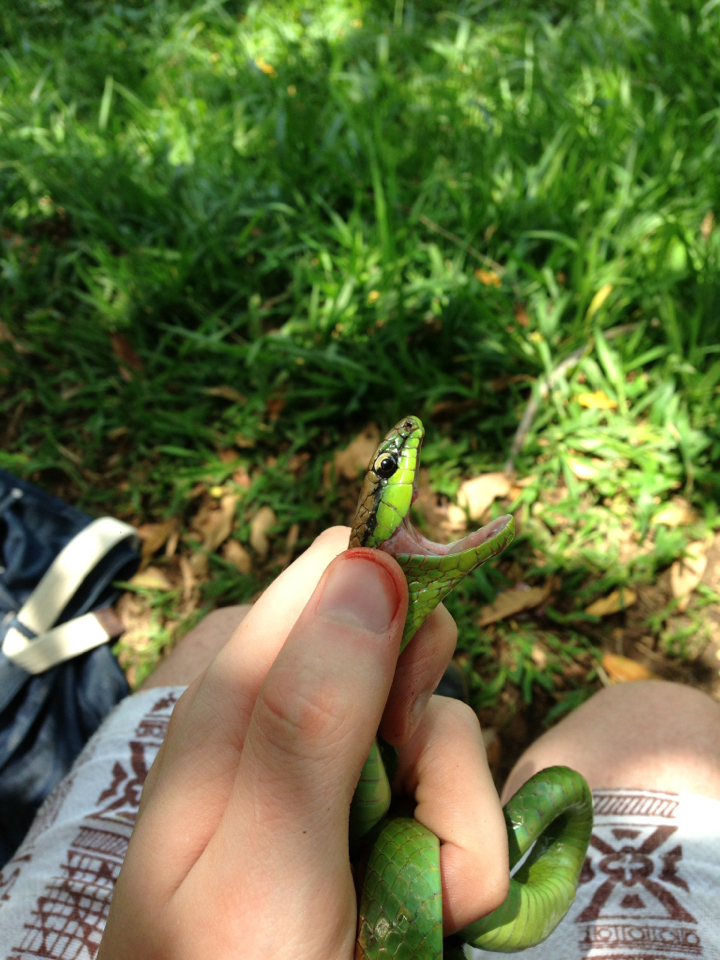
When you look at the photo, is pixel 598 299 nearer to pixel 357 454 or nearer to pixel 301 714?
pixel 357 454

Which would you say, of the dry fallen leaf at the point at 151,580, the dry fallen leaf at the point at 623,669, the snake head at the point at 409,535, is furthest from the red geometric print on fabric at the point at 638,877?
the dry fallen leaf at the point at 151,580

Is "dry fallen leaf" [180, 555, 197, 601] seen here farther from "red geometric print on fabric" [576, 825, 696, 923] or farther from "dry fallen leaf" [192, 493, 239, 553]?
"red geometric print on fabric" [576, 825, 696, 923]

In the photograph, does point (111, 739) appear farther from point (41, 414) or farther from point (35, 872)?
point (41, 414)

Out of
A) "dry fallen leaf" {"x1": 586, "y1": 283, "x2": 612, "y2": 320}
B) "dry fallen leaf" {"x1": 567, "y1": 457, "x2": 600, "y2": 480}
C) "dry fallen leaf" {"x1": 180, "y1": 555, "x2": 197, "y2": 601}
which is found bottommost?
"dry fallen leaf" {"x1": 180, "y1": 555, "x2": 197, "y2": 601}

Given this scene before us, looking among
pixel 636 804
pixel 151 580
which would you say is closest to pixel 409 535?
pixel 636 804

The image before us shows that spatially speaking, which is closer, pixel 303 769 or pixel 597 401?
pixel 303 769

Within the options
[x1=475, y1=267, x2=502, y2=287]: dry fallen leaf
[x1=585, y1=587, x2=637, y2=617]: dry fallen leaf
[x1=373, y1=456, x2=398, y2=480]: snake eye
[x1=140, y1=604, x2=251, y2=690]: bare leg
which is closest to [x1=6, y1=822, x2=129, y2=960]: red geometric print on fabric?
[x1=140, y1=604, x2=251, y2=690]: bare leg
